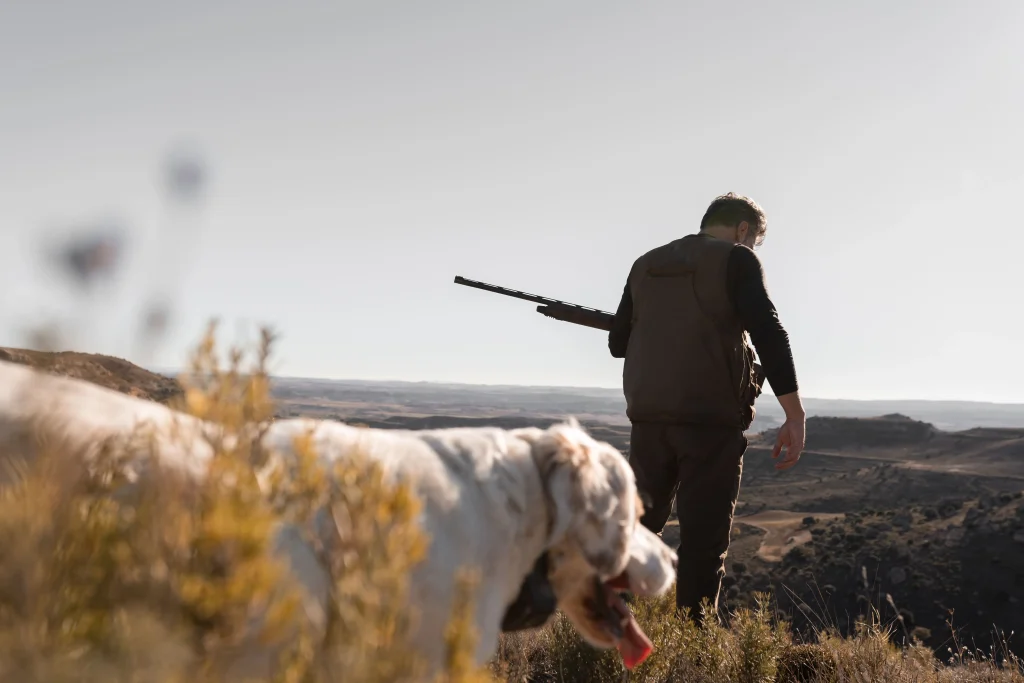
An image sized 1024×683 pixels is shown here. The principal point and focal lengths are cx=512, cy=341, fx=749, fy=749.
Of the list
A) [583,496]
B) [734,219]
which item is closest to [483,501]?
[583,496]

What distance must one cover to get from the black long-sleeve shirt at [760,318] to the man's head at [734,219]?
0.50 m

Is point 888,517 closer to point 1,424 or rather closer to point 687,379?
point 687,379

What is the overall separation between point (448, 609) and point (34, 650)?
1.03m

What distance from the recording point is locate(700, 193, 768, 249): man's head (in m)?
4.83

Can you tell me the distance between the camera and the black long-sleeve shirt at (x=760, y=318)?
4.21 metres

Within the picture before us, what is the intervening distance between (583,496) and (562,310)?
4.72 metres

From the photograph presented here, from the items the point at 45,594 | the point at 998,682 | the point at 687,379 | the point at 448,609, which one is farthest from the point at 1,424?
the point at 998,682

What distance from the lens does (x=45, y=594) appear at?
1.05 metres

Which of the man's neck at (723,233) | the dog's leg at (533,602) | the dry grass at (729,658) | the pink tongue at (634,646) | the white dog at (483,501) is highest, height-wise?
the man's neck at (723,233)

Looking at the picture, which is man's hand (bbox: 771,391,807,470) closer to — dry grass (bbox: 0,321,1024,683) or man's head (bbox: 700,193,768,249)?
man's head (bbox: 700,193,768,249)

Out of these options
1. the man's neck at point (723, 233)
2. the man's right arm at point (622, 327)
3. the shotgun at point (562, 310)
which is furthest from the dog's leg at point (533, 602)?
the shotgun at point (562, 310)

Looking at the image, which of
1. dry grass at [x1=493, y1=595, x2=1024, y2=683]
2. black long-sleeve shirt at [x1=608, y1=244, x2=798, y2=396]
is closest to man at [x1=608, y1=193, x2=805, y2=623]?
black long-sleeve shirt at [x1=608, y1=244, x2=798, y2=396]

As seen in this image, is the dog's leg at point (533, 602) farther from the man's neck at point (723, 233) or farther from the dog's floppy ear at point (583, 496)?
the man's neck at point (723, 233)

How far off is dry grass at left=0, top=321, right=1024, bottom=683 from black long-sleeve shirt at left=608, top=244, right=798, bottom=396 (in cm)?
330
